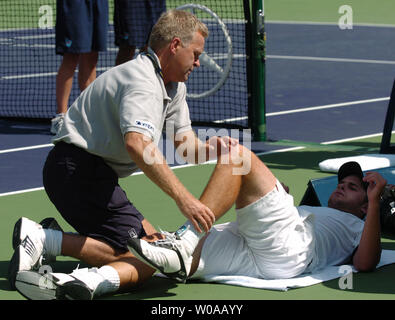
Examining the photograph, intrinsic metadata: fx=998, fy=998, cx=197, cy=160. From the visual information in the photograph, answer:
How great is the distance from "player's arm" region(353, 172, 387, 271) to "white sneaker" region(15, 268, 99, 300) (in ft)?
4.52

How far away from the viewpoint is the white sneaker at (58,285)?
4.62 meters

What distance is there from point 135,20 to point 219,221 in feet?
14.8

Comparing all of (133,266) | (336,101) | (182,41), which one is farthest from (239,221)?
(336,101)

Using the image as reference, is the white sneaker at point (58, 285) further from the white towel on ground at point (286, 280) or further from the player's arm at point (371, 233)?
the player's arm at point (371, 233)

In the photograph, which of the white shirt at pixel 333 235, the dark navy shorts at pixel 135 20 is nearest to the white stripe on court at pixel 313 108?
the dark navy shorts at pixel 135 20

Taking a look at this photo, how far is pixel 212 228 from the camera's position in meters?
5.17

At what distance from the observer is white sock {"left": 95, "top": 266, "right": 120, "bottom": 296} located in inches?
189

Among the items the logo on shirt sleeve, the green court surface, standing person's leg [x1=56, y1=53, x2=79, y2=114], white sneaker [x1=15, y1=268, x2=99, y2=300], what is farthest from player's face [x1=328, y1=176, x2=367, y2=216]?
standing person's leg [x1=56, y1=53, x2=79, y2=114]

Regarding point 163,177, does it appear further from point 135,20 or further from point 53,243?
point 135,20

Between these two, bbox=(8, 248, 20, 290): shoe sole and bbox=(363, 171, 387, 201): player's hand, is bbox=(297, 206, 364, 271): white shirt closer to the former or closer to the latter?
bbox=(363, 171, 387, 201): player's hand

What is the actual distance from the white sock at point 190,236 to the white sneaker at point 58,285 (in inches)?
17.4

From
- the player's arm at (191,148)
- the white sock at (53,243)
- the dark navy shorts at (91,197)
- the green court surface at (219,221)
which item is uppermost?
the player's arm at (191,148)

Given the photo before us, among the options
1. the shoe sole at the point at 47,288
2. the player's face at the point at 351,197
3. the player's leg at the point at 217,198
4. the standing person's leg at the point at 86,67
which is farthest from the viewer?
the standing person's leg at the point at 86,67
